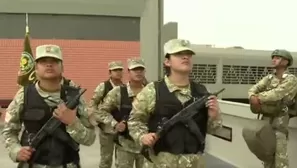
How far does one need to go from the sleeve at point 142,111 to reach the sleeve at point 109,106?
2.13 metres

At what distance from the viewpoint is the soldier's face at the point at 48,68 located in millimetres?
3162

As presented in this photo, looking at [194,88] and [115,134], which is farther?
[115,134]

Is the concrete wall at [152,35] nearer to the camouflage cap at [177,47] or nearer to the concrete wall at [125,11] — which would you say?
the concrete wall at [125,11]

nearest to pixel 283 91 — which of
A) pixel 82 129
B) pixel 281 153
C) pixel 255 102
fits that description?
pixel 255 102

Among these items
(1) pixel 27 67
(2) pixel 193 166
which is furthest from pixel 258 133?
(1) pixel 27 67

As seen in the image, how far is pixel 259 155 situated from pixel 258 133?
0.95 feet

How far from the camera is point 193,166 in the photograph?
132 inches

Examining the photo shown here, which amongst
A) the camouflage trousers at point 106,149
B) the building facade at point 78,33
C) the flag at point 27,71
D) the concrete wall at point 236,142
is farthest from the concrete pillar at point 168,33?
the camouflage trousers at point 106,149

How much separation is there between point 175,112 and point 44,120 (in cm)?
88

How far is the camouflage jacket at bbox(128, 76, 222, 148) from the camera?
334 centimetres

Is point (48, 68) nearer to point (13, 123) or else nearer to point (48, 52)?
point (48, 52)

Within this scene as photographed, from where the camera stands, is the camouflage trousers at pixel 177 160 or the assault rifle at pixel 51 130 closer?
the assault rifle at pixel 51 130

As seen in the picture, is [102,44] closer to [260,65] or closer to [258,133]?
[260,65]

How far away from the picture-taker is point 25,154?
3.07 metres
